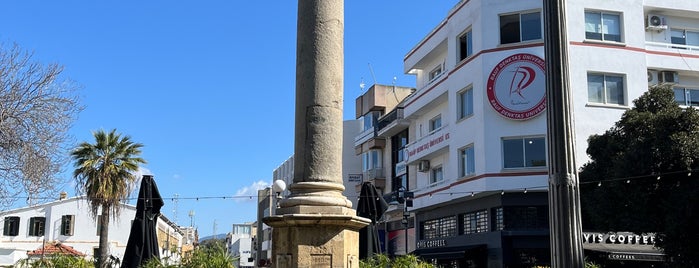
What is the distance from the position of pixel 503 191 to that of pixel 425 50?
10.3 m

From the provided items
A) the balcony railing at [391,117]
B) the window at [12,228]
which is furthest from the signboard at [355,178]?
the window at [12,228]

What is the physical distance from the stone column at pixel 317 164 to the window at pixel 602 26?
2242cm

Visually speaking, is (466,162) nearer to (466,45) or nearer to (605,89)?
(466,45)

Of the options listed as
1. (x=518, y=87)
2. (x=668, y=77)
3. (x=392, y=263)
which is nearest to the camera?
(x=392, y=263)

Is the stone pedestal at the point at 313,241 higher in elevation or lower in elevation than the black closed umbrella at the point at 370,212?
lower

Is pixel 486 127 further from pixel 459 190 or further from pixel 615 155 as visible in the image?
pixel 615 155

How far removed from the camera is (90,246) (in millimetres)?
57250

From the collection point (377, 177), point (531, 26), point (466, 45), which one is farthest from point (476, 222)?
point (377, 177)

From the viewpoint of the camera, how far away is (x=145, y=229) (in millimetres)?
15609

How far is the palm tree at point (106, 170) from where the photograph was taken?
36562 mm

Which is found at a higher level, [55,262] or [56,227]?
[56,227]

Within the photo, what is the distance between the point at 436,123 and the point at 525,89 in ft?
28.1

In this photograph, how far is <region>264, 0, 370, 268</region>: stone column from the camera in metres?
9.02

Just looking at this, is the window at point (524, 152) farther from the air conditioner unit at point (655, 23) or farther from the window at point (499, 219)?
the air conditioner unit at point (655, 23)
